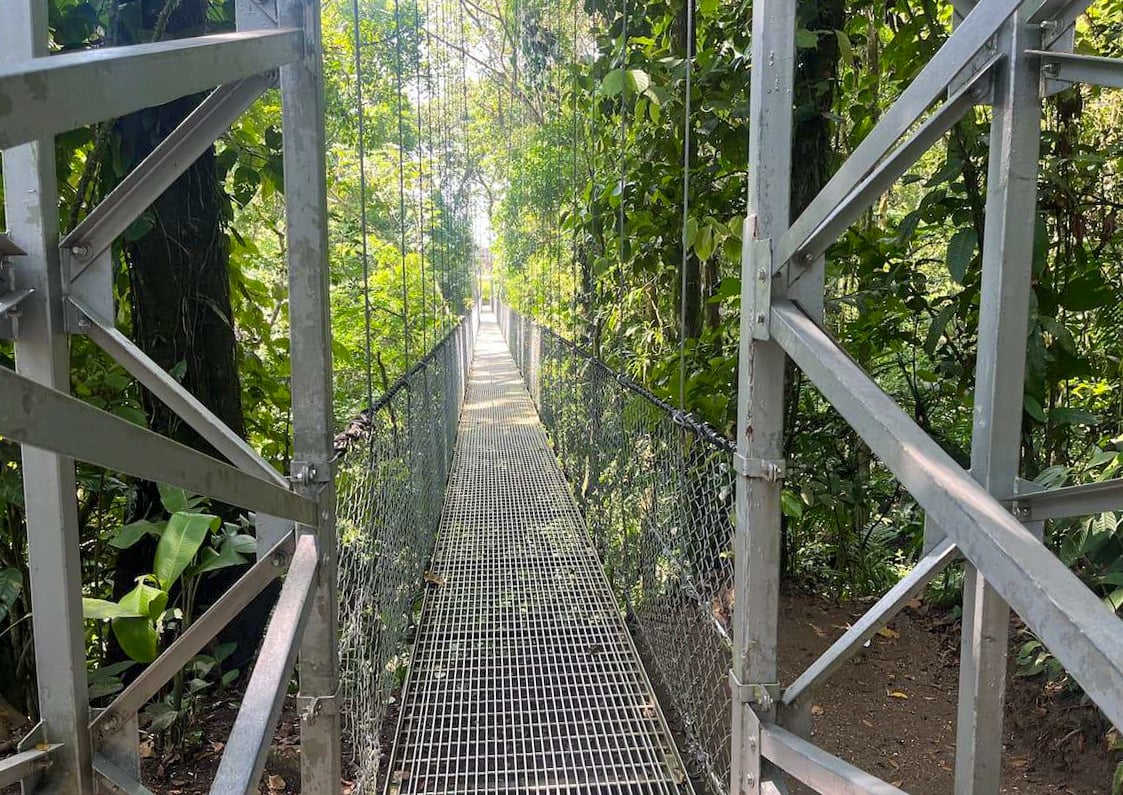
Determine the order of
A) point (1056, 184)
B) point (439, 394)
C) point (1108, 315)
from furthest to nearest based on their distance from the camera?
point (439, 394)
point (1108, 315)
point (1056, 184)

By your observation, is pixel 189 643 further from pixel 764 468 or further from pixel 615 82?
pixel 615 82


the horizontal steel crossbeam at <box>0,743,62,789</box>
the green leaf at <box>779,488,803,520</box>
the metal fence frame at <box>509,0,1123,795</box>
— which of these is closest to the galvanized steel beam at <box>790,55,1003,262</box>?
the metal fence frame at <box>509,0,1123,795</box>

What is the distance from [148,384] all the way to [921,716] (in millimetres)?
2361

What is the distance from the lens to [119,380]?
1883mm

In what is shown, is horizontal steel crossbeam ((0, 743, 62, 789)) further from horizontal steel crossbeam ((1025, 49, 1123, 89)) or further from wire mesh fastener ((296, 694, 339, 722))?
horizontal steel crossbeam ((1025, 49, 1123, 89))

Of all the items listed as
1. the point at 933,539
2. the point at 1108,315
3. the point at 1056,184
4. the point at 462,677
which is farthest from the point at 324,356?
the point at 1108,315

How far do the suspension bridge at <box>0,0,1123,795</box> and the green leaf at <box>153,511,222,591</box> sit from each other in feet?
1.07

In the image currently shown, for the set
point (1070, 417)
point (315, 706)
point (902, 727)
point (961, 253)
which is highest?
point (961, 253)

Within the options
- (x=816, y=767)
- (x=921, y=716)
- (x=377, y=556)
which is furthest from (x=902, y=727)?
(x=377, y=556)

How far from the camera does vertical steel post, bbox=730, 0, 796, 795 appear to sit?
48.3 inches

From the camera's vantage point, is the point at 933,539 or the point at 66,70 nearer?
the point at 66,70

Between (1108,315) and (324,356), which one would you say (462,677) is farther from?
(1108,315)

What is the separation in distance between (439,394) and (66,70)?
4.47m

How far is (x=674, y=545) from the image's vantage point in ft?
7.86
